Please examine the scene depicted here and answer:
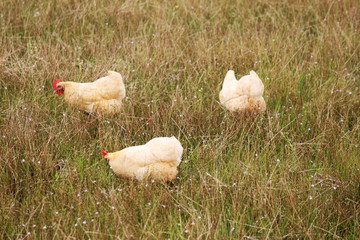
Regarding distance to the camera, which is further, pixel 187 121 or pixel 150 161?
pixel 187 121

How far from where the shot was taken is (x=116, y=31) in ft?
17.1

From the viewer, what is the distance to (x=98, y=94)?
3.58 m

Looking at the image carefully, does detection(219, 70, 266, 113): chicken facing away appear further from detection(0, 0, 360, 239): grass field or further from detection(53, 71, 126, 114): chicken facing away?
detection(53, 71, 126, 114): chicken facing away

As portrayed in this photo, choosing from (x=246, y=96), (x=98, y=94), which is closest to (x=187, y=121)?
(x=246, y=96)

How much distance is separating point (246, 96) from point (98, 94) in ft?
4.10

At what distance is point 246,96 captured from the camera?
3621 mm

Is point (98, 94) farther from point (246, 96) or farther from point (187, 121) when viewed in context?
point (246, 96)

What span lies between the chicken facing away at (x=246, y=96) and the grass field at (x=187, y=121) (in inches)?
4.3

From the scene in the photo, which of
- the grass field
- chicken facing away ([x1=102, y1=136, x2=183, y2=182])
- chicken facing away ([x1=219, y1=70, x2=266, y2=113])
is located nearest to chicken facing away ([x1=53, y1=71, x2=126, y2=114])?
the grass field

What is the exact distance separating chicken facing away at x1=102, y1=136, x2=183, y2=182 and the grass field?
0.11 metres

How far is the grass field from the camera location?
2678 mm

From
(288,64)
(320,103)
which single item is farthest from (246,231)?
(288,64)

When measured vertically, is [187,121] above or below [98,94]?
below

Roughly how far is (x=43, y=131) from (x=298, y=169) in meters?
2.02
